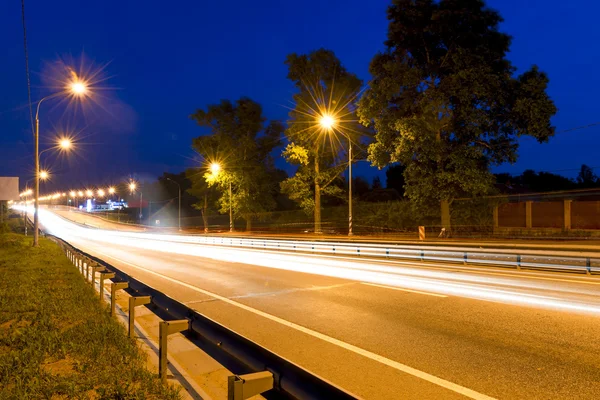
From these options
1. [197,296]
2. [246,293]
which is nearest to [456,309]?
[246,293]

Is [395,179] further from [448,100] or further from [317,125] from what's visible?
[448,100]

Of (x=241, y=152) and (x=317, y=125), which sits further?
(x=241, y=152)

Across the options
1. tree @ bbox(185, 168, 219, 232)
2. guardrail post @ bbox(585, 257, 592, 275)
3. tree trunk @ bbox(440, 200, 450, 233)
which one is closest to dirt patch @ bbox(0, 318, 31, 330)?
guardrail post @ bbox(585, 257, 592, 275)

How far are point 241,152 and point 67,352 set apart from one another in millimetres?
51102

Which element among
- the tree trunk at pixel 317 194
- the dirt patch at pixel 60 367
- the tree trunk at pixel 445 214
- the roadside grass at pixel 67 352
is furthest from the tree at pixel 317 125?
the dirt patch at pixel 60 367

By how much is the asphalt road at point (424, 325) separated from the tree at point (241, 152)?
38.8 metres

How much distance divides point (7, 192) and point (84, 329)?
1660 centimetres

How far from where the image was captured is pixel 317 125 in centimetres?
4081

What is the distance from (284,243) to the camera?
27469mm

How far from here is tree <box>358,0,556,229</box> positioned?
2791 cm

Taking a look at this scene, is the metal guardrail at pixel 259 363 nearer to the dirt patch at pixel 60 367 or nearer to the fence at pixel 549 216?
the dirt patch at pixel 60 367

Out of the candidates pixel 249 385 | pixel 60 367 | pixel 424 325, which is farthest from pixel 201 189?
pixel 249 385

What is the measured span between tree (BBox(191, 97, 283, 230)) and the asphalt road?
38.8m

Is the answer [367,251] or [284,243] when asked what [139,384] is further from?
[284,243]
